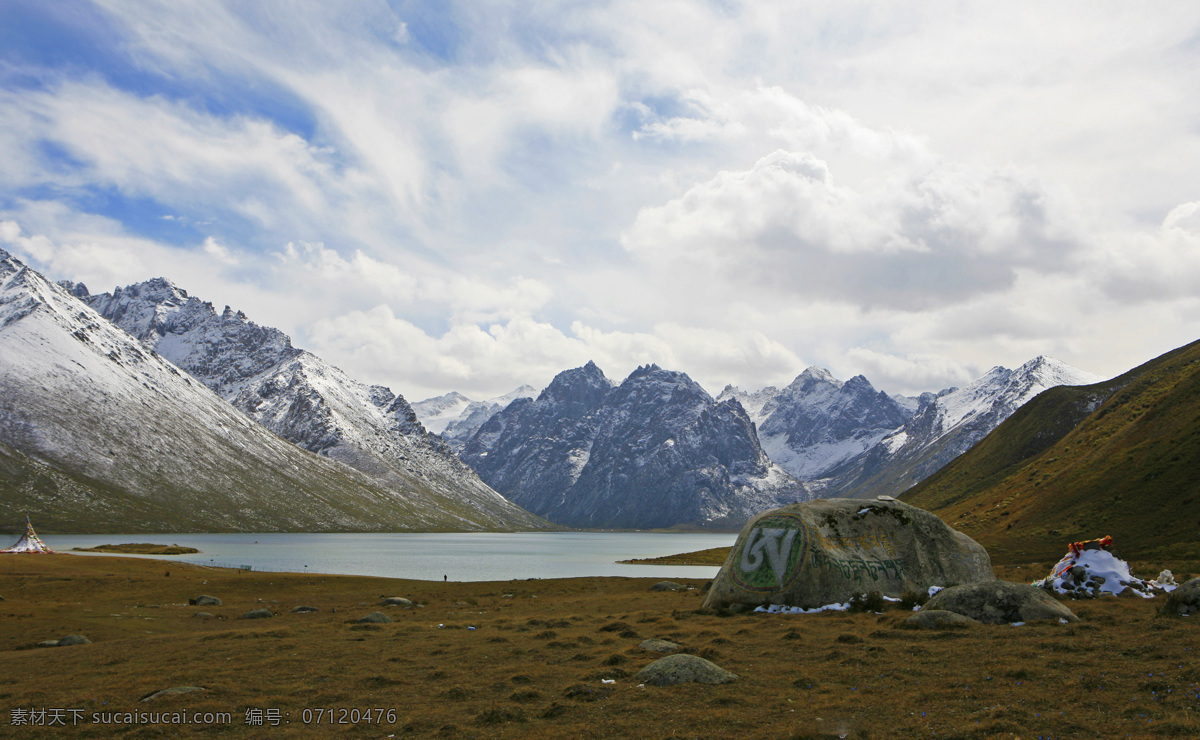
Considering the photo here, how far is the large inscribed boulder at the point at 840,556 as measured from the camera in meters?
40.5

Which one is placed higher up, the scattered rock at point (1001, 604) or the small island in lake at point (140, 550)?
the scattered rock at point (1001, 604)

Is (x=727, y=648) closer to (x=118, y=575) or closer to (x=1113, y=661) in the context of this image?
(x=1113, y=661)

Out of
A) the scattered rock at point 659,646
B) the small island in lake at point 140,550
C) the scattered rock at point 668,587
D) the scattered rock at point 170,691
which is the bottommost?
the small island in lake at point 140,550

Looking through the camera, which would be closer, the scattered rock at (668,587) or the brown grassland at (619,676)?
the brown grassland at (619,676)

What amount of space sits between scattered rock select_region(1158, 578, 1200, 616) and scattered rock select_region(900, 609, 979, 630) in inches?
289

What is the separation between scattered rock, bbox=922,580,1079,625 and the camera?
1185 inches

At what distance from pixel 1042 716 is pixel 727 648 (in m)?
14.1

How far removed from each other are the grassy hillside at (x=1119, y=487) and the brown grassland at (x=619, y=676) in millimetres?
37434

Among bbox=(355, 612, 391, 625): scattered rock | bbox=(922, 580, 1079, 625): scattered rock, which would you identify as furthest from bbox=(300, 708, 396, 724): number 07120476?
bbox=(922, 580, 1079, 625): scattered rock

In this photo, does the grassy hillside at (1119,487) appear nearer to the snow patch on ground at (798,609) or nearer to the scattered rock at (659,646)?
the snow patch on ground at (798,609)

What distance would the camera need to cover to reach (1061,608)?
3039 cm

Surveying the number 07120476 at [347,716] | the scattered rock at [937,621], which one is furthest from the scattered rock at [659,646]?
the number 07120476 at [347,716]

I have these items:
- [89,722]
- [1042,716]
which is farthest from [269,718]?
[1042,716]

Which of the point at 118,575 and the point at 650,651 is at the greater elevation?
the point at 650,651
